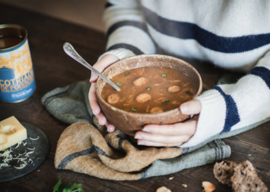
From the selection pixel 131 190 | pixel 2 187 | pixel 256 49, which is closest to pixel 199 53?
pixel 256 49

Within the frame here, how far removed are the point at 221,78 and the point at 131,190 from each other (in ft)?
2.69

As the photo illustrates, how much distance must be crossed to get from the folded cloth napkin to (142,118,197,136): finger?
0.43ft

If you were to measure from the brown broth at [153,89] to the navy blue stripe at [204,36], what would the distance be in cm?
33

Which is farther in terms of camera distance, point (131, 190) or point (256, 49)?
point (256, 49)

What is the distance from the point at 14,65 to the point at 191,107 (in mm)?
860

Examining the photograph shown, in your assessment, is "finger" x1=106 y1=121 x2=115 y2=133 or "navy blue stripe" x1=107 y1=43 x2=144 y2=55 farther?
"navy blue stripe" x1=107 y1=43 x2=144 y2=55

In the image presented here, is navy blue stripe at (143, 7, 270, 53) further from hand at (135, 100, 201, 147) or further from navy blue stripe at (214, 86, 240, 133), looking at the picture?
hand at (135, 100, 201, 147)

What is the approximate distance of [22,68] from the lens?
1486 millimetres

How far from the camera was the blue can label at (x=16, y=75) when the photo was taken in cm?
142

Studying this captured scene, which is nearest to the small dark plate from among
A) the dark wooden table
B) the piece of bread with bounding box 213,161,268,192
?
A: the dark wooden table

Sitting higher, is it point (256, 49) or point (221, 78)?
point (256, 49)

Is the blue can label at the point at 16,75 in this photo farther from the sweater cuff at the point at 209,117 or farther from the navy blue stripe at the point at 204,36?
the sweater cuff at the point at 209,117

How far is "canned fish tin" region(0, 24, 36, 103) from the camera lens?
1419 mm

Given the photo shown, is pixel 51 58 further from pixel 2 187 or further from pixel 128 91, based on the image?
pixel 2 187
